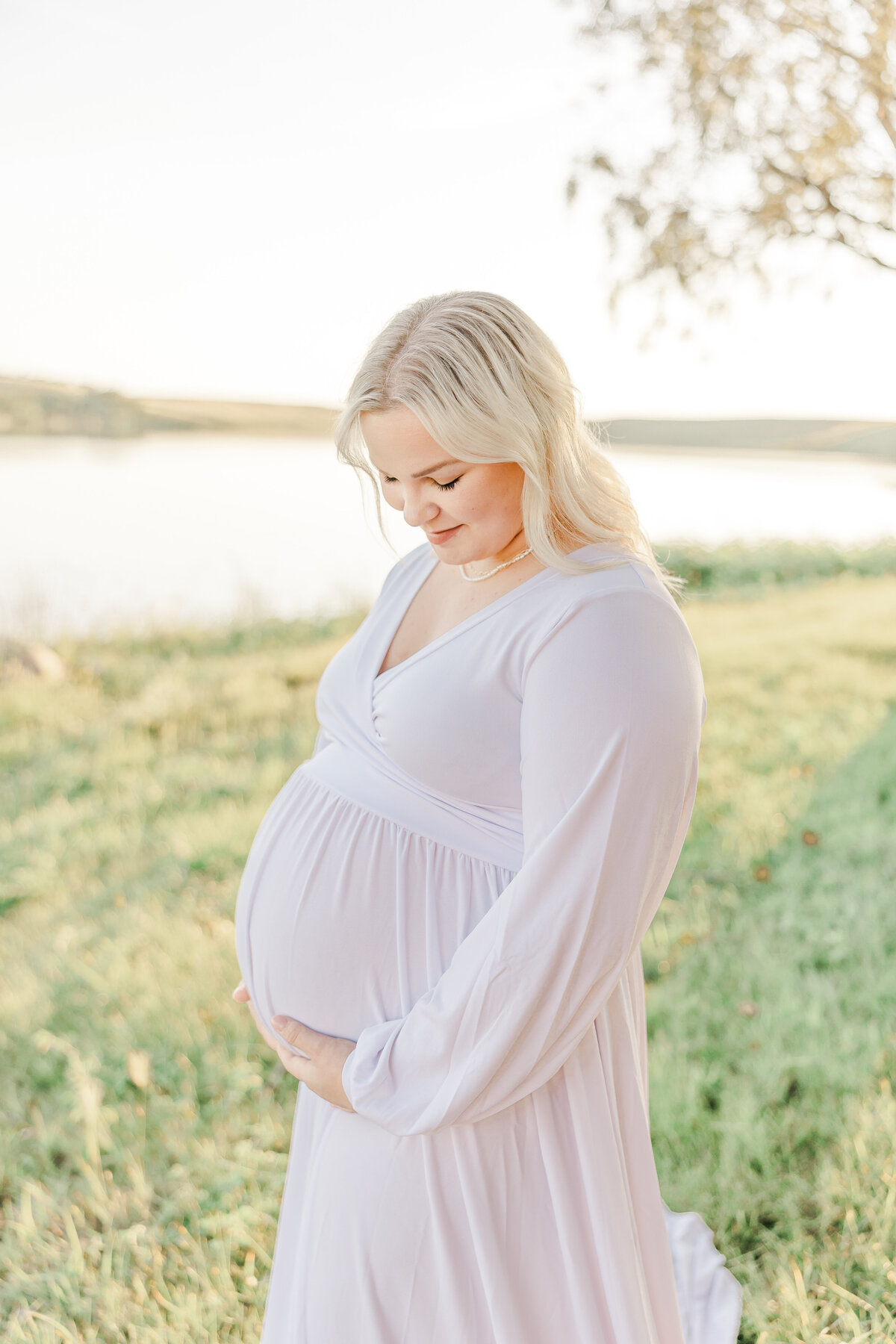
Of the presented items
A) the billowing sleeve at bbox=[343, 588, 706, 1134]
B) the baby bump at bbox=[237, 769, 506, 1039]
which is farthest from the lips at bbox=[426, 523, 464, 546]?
the baby bump at bbox=[237, 769, 506, 1039]

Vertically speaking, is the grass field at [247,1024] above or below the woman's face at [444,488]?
below

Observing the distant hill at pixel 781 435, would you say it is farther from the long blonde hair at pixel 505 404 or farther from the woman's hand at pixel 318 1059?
the woman's hand at pixel 318 1059

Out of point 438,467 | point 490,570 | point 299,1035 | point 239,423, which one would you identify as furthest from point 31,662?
point 438,467

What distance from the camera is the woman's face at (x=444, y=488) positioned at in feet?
3.99

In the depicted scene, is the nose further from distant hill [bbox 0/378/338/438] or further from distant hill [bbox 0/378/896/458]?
distant hill [bbox 0/378/338/438]

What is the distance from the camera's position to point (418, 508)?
4.15 ft

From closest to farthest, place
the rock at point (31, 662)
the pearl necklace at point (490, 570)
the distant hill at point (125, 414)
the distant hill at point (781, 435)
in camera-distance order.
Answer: the pearl necklace at point (490, 570), the rock at point (31, 662), the distant hill at point (125, 414), the distant hill at point (781, 435)

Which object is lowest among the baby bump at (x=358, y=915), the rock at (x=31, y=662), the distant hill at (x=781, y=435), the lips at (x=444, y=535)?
the rock at (x=31, y=662)

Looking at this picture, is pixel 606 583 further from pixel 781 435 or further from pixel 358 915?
pixel 781 435

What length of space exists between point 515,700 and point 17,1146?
2291 mm

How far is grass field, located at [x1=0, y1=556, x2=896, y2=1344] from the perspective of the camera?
2.15 m

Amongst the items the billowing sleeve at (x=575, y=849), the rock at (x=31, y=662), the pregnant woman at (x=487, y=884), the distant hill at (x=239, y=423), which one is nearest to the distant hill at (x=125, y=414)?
the distant hill at (x=239, y=423)

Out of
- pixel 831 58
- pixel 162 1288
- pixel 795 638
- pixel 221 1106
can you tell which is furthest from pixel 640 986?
pixel 795 638

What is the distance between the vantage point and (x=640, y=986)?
151cm
